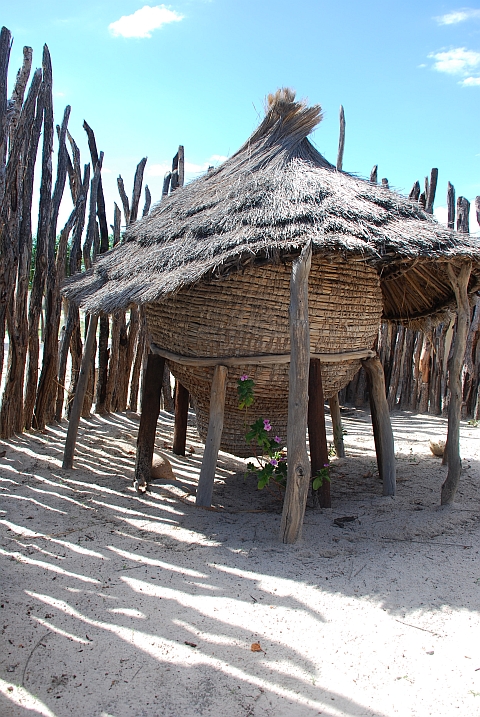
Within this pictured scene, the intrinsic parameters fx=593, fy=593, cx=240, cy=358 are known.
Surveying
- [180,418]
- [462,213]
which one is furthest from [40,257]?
[462,213]

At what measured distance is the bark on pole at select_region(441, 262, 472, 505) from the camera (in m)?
4.36

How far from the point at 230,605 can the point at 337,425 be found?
3.57 metres

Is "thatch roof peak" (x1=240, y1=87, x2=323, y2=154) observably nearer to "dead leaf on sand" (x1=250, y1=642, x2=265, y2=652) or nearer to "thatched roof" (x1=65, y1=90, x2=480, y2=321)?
"thatched roof" (x1=65, y1=90, x2=480, y2=321)

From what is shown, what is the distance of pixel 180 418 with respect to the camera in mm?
6277

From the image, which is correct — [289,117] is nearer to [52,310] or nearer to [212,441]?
[212,441]

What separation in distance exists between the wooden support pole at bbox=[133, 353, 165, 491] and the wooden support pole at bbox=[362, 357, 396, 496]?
182 cm

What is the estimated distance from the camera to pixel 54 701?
2.26 metres

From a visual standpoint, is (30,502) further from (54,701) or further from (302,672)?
(302,672)

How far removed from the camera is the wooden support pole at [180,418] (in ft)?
20.3

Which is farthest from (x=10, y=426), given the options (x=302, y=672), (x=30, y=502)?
(x=302, y=672)

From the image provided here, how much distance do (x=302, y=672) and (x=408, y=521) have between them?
1.94 meters

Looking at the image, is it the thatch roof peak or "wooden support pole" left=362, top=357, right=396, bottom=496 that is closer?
"wooden support pole" left=362, top=357, right=396, bottom=496

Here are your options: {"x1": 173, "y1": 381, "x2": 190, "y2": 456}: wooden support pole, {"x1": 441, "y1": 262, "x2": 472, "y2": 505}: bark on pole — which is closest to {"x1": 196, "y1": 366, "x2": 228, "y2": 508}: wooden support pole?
{"x1": 173, "y1": 381, "x2": 190, "y2": 456}: wooden support pole

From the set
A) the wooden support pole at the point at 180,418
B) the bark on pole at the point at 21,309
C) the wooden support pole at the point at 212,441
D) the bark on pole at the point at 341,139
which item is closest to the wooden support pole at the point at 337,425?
the wooden support pole at the point at 180,418
